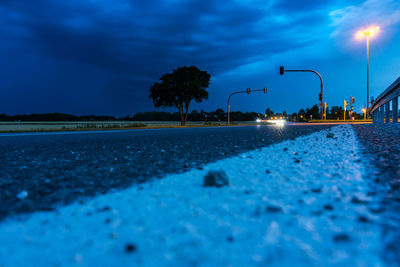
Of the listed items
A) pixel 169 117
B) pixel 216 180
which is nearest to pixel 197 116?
pixel 169 117

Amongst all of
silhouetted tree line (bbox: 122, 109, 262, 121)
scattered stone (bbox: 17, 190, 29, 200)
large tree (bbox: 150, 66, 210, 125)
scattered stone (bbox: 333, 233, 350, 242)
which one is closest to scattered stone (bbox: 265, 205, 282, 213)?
scattered stone (bbox: 333, 233, 350, 242)

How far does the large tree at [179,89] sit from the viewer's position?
31203 millimetres

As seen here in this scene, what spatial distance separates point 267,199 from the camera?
184 centimetres

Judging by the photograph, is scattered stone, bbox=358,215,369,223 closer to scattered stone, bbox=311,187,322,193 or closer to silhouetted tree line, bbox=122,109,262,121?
scattered stone, bbox=311,187,322,193

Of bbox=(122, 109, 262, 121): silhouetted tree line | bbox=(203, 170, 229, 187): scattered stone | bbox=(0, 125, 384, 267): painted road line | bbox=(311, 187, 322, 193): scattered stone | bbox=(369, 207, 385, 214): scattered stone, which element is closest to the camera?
bbox=(0, 125, 384, 267): painted road line

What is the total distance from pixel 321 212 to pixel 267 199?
1.33ft

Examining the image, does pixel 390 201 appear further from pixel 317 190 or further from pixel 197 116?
pixel 197 116

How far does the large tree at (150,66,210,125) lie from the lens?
31.2 metres

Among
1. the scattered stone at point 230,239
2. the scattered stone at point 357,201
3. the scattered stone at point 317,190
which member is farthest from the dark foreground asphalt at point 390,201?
the scattered stone at point 230,239

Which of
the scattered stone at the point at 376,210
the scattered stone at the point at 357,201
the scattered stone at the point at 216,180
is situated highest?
the scattered stone at the point at 216,180

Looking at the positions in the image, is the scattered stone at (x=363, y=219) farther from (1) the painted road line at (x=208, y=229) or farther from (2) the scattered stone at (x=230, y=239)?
(2) the scattered stone at (x=230, y=239)

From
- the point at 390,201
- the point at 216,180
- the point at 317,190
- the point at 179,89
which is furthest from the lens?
the point at 179,89

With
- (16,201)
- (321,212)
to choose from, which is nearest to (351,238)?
(321,212)

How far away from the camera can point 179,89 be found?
103 feet
